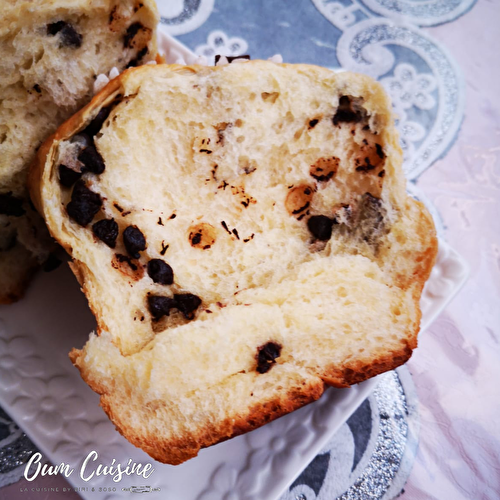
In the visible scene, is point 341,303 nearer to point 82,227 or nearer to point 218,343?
point 218,343

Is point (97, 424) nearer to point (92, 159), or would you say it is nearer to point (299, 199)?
point (92, 159)

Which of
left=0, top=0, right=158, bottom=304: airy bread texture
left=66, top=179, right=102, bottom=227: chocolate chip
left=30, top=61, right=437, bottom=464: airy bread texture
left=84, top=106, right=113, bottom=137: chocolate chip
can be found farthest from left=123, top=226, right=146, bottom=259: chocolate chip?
left=0, top=0, right=158, bottom=304: airy bread texture

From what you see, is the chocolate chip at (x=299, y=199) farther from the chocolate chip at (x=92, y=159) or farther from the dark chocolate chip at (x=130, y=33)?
the dark chocolate chip at (x=130, y=33)

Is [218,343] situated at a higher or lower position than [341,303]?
lower

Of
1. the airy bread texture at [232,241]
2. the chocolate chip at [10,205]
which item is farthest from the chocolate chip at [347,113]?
the chocolate chip at [10,205]

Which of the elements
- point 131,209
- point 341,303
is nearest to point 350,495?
point 341,303

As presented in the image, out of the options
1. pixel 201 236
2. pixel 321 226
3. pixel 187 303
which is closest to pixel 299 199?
pixel 321 226
